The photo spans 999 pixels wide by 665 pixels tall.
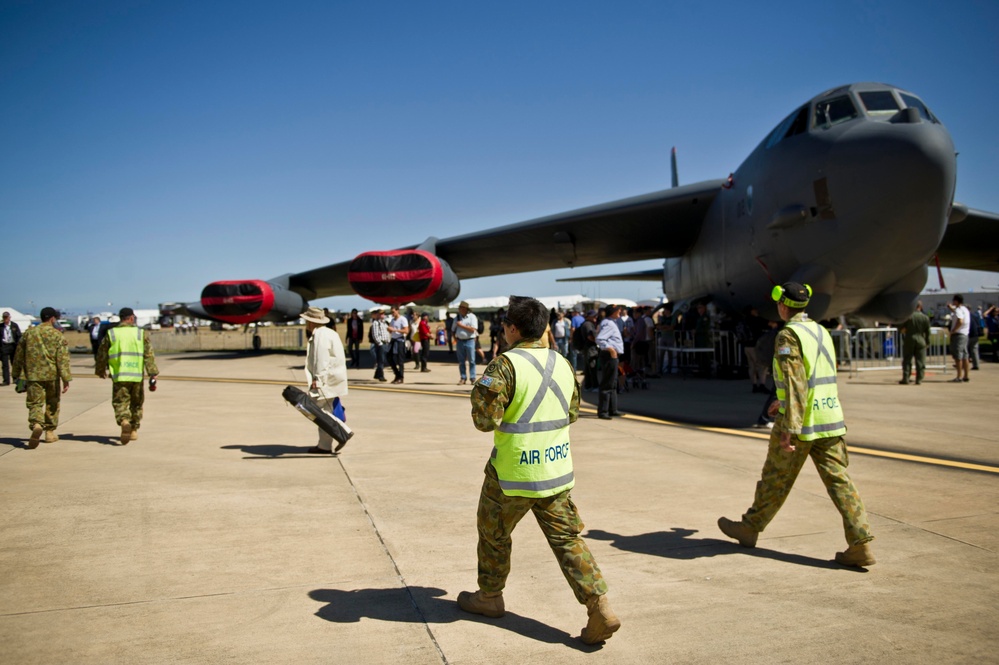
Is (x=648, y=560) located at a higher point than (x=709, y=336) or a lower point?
lower

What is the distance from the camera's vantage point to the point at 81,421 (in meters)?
10.3

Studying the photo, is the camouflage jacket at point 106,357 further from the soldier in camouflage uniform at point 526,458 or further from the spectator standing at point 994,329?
the spectator standing at point 994,329

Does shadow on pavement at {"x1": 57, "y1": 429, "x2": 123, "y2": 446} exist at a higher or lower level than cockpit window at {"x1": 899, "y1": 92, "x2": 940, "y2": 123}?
lower

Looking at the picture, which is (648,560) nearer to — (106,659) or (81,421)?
(106,659)

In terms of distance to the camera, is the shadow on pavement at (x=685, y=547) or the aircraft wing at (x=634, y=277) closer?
the shadow on pavement at (x=685, y=547)

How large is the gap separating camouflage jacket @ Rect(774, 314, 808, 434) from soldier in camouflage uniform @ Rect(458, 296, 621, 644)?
5.24 ft

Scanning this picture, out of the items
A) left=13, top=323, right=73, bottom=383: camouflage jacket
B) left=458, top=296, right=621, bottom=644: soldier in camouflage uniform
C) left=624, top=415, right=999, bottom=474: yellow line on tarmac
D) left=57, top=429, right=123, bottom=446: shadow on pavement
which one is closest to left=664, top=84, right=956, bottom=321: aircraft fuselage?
left=624, top=415, right=999, bottom=474: yellow line on tarmac

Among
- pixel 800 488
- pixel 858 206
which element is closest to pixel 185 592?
pixel 800 488

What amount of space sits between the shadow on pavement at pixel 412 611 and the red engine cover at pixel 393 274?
14824 millimetres

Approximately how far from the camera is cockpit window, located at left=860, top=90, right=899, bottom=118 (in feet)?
32.8

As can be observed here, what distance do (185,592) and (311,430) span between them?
562cm

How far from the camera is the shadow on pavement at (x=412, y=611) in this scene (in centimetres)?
340

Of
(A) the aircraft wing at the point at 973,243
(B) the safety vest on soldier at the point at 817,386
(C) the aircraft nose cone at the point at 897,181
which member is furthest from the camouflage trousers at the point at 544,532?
(A) the aircraft wing at the point at 973,243

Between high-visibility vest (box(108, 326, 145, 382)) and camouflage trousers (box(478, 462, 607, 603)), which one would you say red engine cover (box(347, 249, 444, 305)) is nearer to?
high-visibility vest (box(108, 326, 145, 382))
